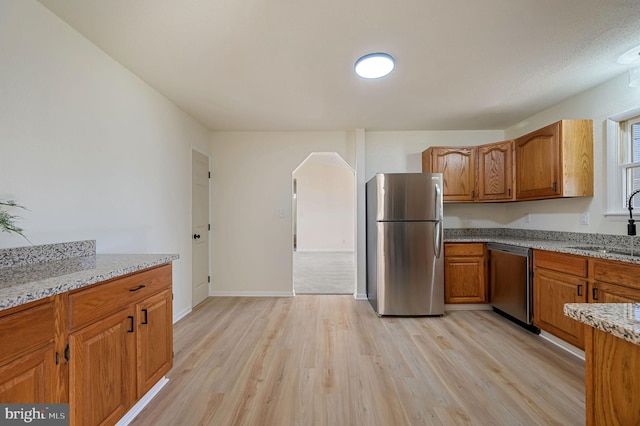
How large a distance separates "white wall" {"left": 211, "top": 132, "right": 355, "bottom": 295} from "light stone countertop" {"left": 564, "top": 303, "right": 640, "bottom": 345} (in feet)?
10.9

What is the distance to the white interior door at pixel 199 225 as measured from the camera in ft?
11.3

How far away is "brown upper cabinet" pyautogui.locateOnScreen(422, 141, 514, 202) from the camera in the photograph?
3.38 meters

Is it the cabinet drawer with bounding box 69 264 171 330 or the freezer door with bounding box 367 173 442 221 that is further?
the freezer door with bounding box 367 173 442 221

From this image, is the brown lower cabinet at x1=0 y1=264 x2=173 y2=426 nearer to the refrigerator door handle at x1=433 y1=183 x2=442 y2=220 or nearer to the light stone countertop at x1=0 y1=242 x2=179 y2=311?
the light stone countertop at x1=0 y1=242 x2=179 y2=311

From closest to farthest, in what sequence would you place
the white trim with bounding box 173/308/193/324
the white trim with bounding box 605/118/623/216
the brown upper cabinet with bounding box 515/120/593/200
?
the white trim with bounding box 605/118/623/216
the brown upper cabinet with bounding box 515/120/593/200
the white trim with bounding box 173/308/193/324

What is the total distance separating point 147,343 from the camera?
1.61 m

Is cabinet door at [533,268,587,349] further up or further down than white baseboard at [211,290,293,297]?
further up

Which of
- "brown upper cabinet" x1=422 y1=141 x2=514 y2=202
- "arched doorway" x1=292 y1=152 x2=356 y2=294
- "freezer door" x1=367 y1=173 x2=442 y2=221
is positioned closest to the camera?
"freezer door" x1=367 y1=173 x2=442 y2=221

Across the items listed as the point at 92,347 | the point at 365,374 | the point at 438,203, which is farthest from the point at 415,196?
the point at 92,347

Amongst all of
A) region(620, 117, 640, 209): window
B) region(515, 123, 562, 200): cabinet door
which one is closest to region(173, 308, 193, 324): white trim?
region(515, 123, 562, 200): cabinet door

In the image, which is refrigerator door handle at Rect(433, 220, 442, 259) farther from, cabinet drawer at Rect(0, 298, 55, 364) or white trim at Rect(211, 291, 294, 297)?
cabinet drawer at Rect(0, 298, 55, 364)

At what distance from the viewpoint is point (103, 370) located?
4.23 ft

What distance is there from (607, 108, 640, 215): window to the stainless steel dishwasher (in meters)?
0.83

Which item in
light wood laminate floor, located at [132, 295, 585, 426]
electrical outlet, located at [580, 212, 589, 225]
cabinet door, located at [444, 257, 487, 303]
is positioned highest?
electrical outlet, located at [580, 212, 589, 225]
